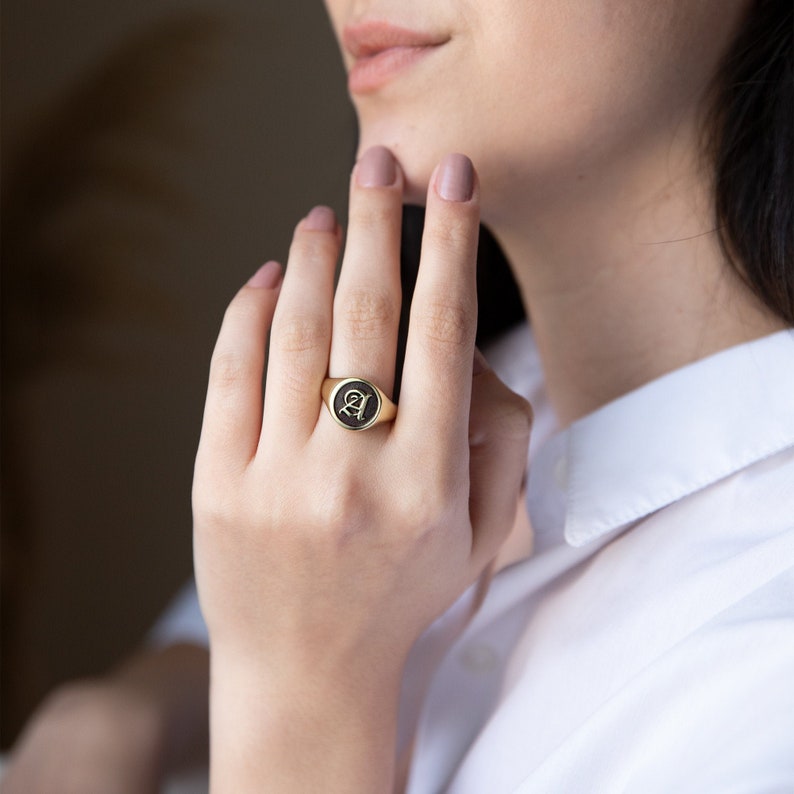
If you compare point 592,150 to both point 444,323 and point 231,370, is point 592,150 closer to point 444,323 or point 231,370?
point 444,323

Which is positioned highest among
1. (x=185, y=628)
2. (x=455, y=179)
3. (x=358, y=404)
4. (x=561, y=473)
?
(x=455, y=179)

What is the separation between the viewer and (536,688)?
816mm

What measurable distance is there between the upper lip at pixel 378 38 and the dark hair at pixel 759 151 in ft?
0.90

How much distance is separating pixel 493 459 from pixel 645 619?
7.6 inches

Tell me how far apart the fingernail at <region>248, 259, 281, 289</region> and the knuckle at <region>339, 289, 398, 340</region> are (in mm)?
131

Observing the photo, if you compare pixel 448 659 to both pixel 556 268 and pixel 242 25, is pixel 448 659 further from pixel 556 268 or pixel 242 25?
pixel 242 25

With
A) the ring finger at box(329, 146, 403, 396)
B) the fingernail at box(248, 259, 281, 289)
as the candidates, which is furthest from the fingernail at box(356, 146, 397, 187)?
the fingernail at box(248, 259, 281, 289)

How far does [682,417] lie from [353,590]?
347mm

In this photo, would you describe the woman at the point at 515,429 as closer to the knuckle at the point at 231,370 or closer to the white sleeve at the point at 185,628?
the knuckle at the point at 231,370

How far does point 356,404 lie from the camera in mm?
750

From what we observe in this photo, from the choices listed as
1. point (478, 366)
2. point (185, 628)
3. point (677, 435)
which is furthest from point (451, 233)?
point (185, 628)

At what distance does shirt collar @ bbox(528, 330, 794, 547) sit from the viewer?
31.9 inches

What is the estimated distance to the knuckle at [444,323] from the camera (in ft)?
2.49

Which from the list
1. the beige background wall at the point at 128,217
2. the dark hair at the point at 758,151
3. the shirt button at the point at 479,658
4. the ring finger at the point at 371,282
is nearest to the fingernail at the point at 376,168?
the ring finger at the point at 371,282
